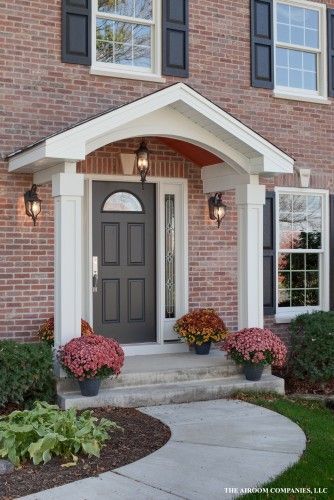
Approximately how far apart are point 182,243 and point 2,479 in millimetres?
5015

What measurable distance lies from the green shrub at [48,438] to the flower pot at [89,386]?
4.54 ft

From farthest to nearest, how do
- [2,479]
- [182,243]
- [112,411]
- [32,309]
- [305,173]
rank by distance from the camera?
[305,173], [182,243], [32,309], [112,411], [2,479]

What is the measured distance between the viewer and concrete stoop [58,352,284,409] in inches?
293

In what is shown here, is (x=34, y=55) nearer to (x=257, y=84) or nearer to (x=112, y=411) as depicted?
(x=257, y=84)

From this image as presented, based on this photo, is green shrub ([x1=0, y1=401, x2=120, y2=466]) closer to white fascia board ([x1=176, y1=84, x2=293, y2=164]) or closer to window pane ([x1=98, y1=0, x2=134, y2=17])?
white fascia board ([x1=176, y1=84, x2=293, y2=164])

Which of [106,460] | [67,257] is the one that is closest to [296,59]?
[67,257]

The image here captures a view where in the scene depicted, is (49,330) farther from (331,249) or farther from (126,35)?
(331,249)

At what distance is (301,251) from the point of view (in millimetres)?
10430

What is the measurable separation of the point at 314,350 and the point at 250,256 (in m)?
1.58

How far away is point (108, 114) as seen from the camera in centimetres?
747

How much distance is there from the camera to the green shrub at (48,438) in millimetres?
5363

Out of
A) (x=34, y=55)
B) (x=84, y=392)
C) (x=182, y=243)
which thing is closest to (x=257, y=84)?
(x=182, y=243)

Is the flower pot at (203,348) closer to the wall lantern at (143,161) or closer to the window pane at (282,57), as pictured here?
the wall lantern at (143,161)

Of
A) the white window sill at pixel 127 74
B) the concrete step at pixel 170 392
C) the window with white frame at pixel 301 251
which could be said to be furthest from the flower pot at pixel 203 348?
the white window sill at pixel 127 74
